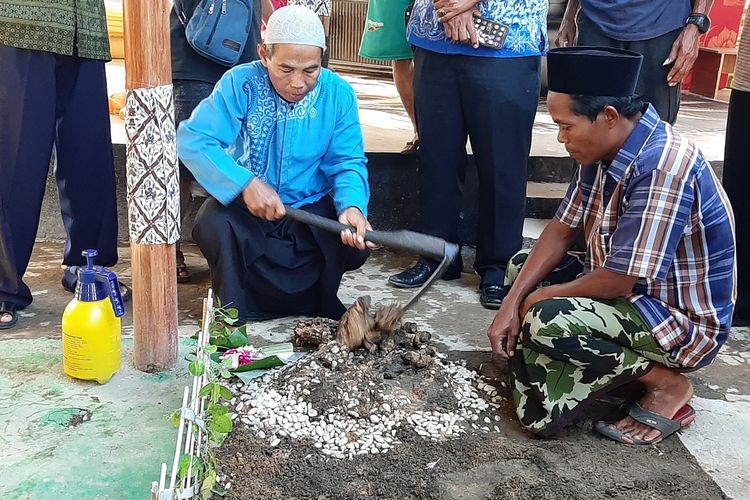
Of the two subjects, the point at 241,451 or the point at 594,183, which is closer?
the point at 241,451

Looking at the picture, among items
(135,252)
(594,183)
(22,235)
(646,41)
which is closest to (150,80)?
(135,252)

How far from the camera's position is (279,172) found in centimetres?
316

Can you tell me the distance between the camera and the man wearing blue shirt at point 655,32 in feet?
11.2

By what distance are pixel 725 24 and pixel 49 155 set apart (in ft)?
24.4

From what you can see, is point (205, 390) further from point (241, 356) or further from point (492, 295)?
point (492, 295)

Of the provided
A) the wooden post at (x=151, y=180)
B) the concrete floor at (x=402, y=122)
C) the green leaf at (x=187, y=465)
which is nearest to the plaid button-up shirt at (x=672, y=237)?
the green leaf at (x=187, y=465)

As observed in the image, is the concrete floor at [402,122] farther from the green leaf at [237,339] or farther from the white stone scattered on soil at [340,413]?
the white stone scattered on soil at [340,413]

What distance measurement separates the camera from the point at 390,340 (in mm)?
2850

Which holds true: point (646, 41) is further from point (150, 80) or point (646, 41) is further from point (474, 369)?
point (150, 80)

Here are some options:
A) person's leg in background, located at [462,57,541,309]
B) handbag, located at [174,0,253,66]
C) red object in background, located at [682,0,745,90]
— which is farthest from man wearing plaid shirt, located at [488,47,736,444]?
red object in background, located at [682,0,745,90]

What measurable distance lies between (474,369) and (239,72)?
1.46 m

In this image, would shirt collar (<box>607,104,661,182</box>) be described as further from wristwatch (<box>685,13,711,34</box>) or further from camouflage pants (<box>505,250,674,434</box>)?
wristwatch (<box>685,13,711,34</box>)

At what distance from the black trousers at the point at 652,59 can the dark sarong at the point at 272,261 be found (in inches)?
56.0

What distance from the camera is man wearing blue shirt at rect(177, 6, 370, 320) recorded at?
9.63 feet
